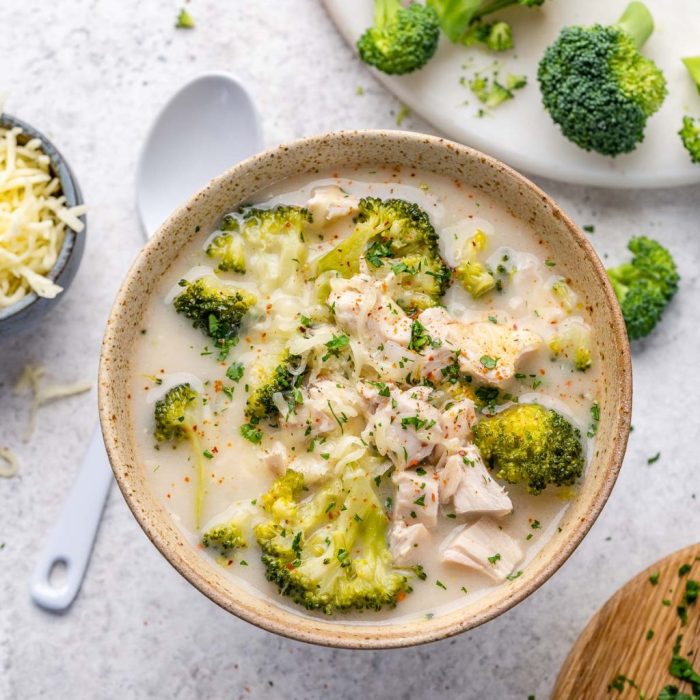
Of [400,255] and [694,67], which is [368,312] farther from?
[694,67]

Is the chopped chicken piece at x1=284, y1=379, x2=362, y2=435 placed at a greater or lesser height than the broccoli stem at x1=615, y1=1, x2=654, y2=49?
lesser

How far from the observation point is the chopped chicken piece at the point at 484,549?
2.82m

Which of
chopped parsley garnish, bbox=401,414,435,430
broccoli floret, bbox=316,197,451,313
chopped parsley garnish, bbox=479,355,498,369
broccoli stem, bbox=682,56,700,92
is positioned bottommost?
chopped parsley garnish, bbox=401,414,435,430

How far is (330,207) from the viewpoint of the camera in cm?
298

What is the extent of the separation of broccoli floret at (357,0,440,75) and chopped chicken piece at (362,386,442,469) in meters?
1.22

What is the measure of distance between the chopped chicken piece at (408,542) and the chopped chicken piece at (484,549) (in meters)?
0.07

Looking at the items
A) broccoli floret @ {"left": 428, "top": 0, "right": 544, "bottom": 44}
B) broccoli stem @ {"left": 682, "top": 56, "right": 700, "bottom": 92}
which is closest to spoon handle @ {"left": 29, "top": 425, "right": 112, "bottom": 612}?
broccoli floret @ {"left": 428, "top": 0, "right": 544, "bottom": 44}

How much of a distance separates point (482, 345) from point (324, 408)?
466 mm

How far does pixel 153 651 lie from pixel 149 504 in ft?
2.83

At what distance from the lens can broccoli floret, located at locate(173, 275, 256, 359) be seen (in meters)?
2.92

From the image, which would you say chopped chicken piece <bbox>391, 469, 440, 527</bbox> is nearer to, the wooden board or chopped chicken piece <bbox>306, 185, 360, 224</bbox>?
chopped chicken piece <bbox>306, 185, 360, 224</bbox>

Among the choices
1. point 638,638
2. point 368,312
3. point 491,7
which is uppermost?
point 491,7

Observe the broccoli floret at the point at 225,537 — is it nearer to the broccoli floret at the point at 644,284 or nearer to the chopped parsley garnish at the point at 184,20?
the broccoli floret at the point at 644,284

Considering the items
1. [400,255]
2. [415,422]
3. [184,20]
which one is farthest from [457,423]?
[184,20]
